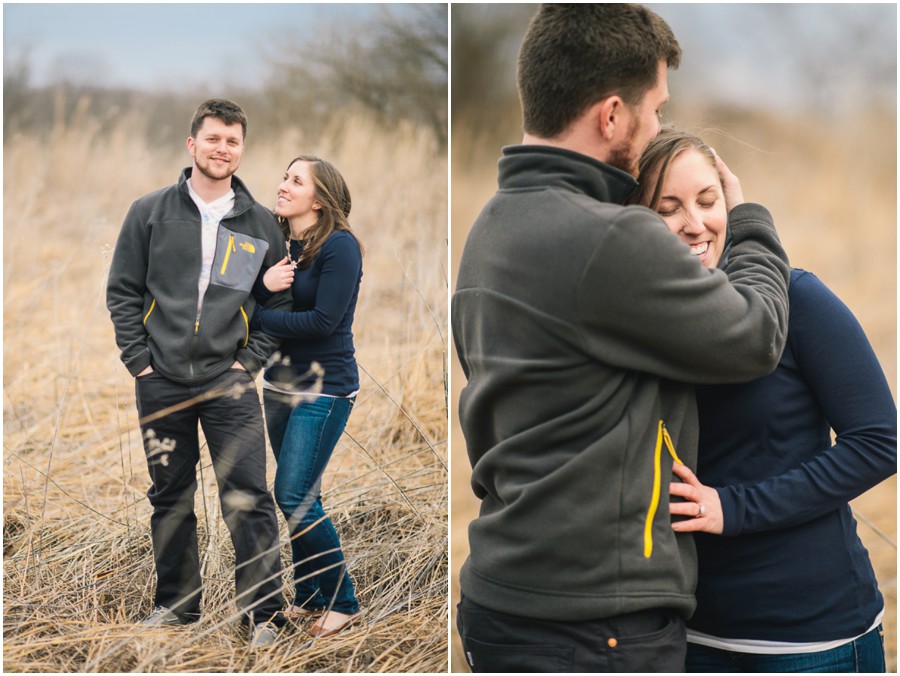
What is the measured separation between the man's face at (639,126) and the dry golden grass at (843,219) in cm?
248

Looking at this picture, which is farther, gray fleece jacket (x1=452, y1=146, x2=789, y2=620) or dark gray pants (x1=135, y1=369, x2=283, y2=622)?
dark gray pants (x1=135, y1=369, x2=283, y2=622)

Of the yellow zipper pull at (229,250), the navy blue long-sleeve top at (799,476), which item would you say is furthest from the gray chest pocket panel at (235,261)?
the navy blue long-sleeve top at (799,476)

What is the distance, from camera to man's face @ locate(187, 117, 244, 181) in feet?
9.48

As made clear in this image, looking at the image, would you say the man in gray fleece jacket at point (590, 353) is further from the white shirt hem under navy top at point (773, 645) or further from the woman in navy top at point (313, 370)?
the woman in navy top at point (313, 370)

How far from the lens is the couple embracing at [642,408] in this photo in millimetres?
1693

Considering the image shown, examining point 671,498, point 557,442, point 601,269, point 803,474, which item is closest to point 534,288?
point 601,269

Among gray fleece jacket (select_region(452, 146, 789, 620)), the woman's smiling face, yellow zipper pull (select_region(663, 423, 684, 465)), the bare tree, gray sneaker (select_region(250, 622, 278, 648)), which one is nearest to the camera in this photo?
gray fleece jacket (select_region(452, 146, 789, 620))

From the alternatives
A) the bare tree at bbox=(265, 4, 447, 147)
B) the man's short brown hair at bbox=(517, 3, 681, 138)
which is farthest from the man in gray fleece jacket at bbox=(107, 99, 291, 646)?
the man's short brown hair at bbox=(517, 3, 681, 138)

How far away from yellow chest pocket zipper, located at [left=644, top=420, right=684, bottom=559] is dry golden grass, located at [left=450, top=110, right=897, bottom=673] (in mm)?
2450

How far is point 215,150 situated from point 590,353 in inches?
64.3

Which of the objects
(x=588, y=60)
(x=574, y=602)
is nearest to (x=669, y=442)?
(x=574, y=602)

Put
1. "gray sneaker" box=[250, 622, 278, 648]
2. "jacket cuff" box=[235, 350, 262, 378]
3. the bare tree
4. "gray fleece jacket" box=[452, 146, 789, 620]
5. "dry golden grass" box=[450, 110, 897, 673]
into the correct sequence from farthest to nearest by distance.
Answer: "dry golden grass" box=[450, 110, 897, 673] → the bare tree → "jacket cuff" box=[235, 350, 262, 378] → "gray sneaker" box=[250, 622, 278, 648] → "gray fleece jacket" box=[452, 146, 789, 620]

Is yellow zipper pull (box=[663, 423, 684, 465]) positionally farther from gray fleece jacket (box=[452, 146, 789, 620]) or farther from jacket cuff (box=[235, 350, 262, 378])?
jacket cuff (box=[235, 350, 262, 378])

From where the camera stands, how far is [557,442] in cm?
176
